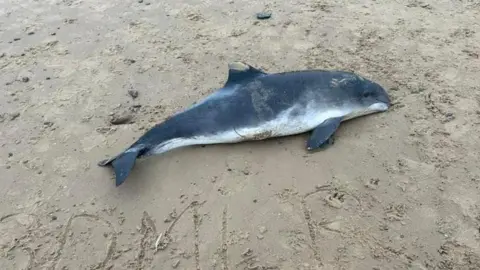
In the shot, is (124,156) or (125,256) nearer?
(125,256)

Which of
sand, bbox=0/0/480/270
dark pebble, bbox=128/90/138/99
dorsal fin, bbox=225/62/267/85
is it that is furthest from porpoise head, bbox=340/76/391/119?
dark pebble, bbox=128/90/138/99

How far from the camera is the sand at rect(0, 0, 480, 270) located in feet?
12.2

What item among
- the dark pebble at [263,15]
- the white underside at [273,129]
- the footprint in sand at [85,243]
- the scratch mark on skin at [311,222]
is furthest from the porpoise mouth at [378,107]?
the footprint in sand at [85,243]

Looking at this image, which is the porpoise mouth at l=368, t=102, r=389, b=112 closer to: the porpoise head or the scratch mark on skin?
the porpoise head

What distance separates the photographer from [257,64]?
573 cm

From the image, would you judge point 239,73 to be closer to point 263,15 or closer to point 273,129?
point 273,129

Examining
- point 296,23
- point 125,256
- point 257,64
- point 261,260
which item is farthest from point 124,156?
point 296,23

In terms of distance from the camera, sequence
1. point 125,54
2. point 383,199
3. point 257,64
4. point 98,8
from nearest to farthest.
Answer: point 383,199, point 257,64, point 125,54, point 98,8

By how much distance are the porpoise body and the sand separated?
13cm

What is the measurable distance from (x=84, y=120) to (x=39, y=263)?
5.71 ft

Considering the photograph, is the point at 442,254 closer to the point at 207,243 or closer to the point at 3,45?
the point at 207,243

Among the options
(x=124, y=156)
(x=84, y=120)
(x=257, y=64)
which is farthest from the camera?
(x=257, y=64)

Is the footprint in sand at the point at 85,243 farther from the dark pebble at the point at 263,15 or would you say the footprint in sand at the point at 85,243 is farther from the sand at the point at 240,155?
the dark pebble at the point at 263,15

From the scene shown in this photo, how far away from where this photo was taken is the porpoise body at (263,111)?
14.7 ft
